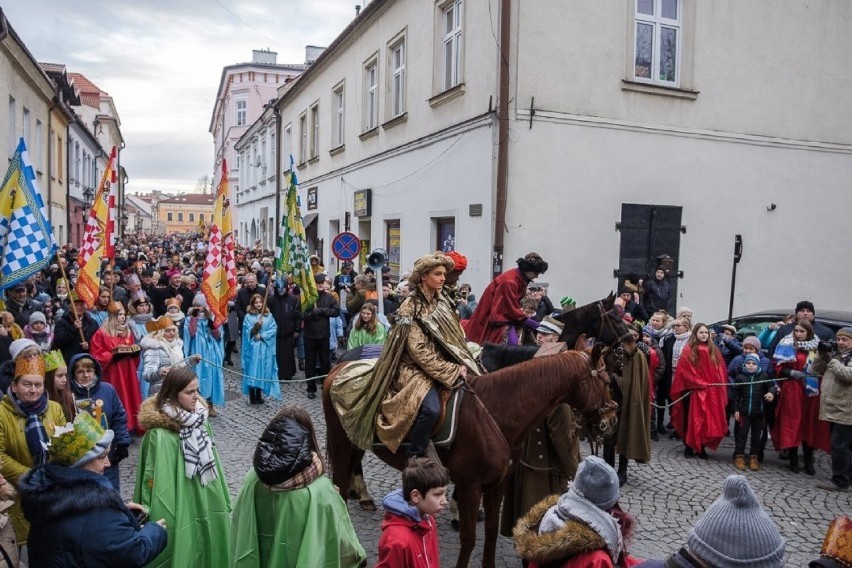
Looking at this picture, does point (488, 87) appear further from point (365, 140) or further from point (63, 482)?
point (63, 482)

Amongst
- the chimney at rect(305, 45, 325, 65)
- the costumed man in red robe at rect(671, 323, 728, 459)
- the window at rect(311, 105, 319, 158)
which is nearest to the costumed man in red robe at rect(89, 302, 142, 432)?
the costumed man in red robe at rect(671, 323, 728, 459)

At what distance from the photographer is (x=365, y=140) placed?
19.0m

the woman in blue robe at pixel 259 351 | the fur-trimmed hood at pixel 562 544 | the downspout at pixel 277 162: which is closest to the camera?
the fur-trimmed hood at pixel 562 544

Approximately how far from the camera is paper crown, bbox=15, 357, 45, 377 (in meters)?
4.67

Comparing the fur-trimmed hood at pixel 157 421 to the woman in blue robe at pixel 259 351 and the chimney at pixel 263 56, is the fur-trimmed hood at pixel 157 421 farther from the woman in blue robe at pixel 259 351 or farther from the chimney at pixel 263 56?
the chimney at pixel 263 56

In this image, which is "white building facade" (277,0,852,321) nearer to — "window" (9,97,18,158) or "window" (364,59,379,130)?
"window" (364,59,379,130)

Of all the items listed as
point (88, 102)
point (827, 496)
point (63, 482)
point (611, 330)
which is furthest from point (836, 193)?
point (88, 102)

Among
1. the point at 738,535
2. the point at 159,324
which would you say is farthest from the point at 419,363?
the point at 159,324

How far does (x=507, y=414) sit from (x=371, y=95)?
15.4 meters

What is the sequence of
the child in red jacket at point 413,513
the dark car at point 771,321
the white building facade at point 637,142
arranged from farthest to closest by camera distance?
the white building facade at point 637,142
the dark car at point 771,321
the child in red jacket at point 413,513

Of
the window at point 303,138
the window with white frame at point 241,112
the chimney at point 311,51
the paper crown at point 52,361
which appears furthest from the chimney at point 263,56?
the paper crown at point 52,361

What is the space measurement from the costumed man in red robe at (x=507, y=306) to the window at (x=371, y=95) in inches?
480

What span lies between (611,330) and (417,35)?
1127cm

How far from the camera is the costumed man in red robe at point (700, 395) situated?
805 centimetres
